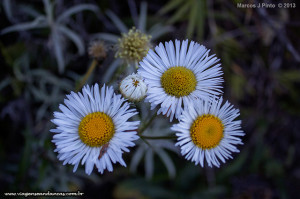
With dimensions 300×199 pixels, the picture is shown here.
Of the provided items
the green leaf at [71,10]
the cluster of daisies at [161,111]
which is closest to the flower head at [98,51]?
the cluster of daisies at [161,111]

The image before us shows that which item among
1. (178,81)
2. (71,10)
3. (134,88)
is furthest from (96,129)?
(71,10)

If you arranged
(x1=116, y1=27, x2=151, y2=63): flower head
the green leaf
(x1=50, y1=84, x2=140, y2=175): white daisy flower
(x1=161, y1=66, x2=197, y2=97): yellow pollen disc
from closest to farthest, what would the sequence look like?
(x1=50, y1=84, x2=140, y2=175): white daisy flower < (x1=161, y1=66, x2=197, y2=97): yellow pollen disc < (x1=116, y1=27, x2=151, y2=63): flower head < the green leaf

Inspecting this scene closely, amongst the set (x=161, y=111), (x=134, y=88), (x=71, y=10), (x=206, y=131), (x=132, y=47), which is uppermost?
(x=71, y=10)

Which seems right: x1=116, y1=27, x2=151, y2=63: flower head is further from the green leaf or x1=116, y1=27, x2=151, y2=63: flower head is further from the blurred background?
the green leaf

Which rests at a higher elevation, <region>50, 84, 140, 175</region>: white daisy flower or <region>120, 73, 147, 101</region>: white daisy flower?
<region>120, 73, 147, 101</region>: white daisy flower

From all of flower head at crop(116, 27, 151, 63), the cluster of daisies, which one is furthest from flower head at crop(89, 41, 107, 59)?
the cluster of daisies

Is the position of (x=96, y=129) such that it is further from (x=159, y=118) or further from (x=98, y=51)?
(x=159, y=118)
